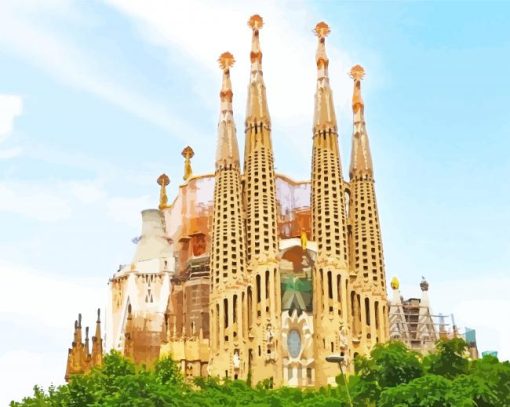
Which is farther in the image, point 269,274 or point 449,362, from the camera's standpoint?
point 269,274

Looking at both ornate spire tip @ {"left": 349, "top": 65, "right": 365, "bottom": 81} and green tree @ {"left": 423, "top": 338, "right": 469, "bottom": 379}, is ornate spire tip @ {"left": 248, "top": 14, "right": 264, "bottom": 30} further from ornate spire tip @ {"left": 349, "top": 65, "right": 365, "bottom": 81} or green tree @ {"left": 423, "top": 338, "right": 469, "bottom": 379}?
green tree @ {"left": 423, "top": 338, "right": 469, "bottom": 379}

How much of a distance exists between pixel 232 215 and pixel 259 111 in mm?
5798

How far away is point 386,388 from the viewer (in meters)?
26.7

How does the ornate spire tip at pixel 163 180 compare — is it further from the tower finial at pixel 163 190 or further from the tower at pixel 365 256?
the tower at pixel 365 256

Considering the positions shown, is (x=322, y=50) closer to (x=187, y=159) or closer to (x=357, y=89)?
(x=357, y=89)

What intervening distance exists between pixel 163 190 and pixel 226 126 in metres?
13.5

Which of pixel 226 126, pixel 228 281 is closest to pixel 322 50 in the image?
pixel 226 126

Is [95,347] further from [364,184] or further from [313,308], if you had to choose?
[364,184]

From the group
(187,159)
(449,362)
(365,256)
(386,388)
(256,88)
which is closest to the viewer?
(386,388)

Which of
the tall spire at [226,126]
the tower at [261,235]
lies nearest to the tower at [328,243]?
the tower at [261,235]

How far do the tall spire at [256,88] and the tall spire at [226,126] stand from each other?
1105mm

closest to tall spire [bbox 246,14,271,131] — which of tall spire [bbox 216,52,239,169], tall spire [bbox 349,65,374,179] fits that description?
tall spire [bbox 216,52,239,169]

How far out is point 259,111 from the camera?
53.4 meters

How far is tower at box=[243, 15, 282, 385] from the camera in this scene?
4947 cm
